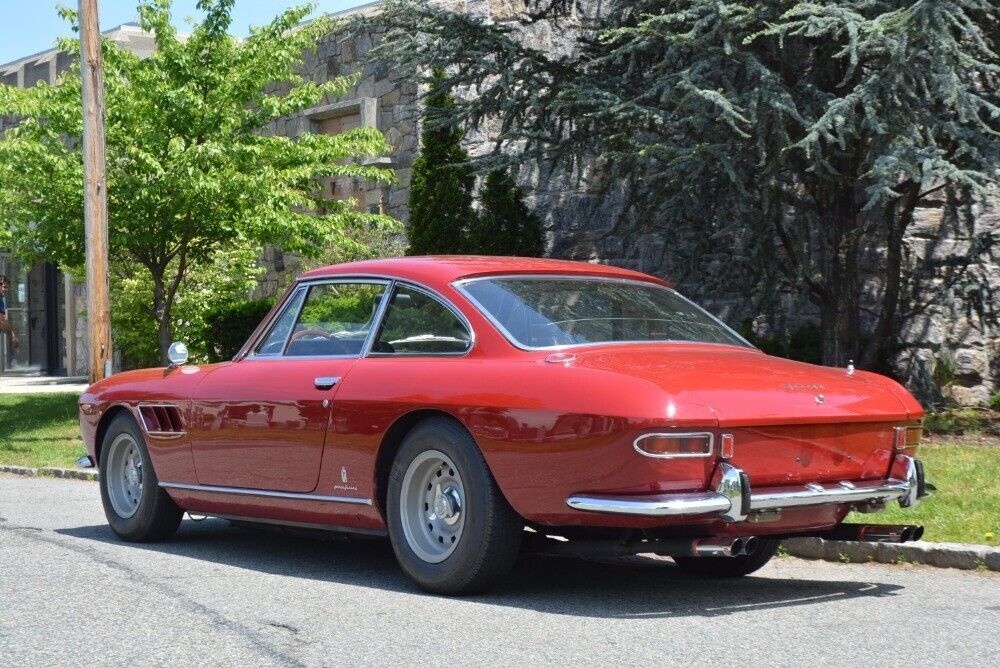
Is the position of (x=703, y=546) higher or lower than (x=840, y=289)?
lower

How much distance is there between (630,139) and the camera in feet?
44.4

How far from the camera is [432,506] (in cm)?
648

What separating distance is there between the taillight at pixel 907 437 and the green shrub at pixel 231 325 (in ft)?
48.0

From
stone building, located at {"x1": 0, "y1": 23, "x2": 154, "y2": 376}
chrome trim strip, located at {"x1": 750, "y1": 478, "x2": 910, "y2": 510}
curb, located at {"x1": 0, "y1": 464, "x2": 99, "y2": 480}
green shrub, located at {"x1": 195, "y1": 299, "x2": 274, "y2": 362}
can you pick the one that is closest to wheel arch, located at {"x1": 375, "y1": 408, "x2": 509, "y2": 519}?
chrome trim strip, located at {"x1": 750, "y1": 478, "x2": 910, "y2": 510}

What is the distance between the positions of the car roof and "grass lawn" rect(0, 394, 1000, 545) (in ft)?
7.03

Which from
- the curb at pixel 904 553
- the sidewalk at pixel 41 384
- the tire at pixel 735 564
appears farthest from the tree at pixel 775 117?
the sidewalk at pixel 41 384

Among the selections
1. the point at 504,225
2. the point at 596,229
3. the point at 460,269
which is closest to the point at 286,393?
the point at 460,269

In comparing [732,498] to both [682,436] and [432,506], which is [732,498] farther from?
[432,506]

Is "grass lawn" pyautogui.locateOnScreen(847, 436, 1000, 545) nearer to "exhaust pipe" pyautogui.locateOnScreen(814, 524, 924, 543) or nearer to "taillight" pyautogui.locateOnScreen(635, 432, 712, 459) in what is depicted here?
"exhaust pipe" pyautogui.locateOnScreen(814, 524, 924, 543)

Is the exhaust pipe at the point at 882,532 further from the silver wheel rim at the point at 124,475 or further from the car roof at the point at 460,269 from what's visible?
the silver wheel rim at the point at 124,475

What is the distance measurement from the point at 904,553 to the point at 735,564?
37.4 inches

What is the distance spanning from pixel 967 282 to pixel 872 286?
6.28 ft

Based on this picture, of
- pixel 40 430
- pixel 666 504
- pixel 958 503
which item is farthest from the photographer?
pixel 40 430

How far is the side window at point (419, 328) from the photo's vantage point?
6.71m
